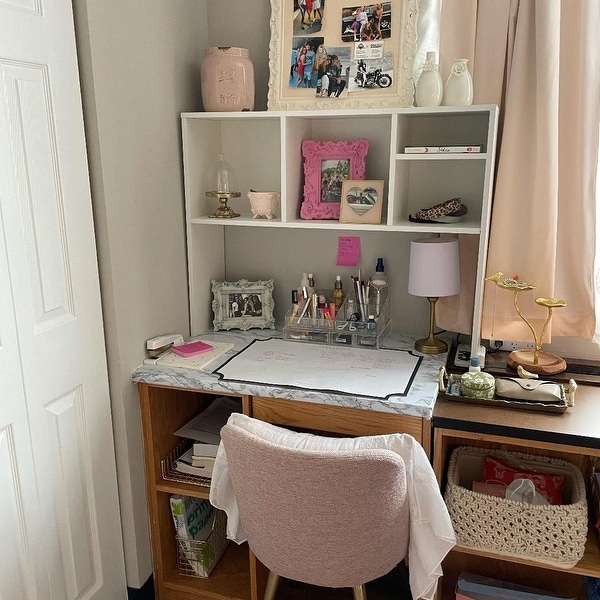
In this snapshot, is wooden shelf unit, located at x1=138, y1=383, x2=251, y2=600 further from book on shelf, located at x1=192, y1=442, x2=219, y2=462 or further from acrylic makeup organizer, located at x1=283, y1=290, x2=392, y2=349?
acrylic makeup organizer, located at x1=283, y1=290, x2=392, y2=349

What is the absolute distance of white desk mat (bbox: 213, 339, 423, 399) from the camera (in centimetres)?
166

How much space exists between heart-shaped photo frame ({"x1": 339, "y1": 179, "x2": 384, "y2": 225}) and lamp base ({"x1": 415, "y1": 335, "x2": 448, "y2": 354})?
42 cm

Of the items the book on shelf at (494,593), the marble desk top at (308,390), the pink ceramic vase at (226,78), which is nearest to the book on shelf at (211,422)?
the marble desk top at (308,390)

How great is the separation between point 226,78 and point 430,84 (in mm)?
649

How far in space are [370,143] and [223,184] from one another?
0.53 metres

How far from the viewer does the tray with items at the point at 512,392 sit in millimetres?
1618

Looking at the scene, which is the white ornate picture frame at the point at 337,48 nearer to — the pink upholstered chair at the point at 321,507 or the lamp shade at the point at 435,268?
the lamp shade at the point at 435,268

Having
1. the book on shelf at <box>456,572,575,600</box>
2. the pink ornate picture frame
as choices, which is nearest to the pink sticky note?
the pink ornate picture frame

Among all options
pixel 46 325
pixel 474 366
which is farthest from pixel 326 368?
pixel 46 325

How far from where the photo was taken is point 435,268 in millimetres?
1824

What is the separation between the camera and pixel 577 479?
174 centimetres

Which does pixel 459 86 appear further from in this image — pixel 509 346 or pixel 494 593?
pixel 494 593

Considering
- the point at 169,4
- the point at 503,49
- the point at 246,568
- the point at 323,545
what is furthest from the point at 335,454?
the point at 169,4

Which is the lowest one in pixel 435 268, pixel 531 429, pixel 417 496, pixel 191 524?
pixel 191 524
